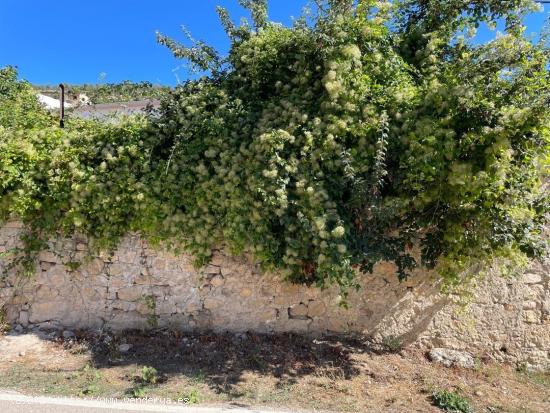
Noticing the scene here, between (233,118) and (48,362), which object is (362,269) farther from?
(48,362)

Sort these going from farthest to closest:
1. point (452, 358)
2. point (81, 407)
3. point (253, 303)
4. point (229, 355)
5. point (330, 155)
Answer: point (253, 303) < point (452, 358) < point (229, 355) < point (330, 155) < point (81, 407)

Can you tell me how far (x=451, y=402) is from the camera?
4.06 m

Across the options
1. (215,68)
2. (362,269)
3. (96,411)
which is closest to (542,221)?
(362,269)

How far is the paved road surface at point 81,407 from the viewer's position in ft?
12.0

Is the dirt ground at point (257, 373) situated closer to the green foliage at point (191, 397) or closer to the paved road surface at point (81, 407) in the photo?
the green foliage at point (191, 397)

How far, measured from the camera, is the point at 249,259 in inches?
206

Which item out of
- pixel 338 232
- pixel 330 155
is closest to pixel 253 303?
pixel 338 232

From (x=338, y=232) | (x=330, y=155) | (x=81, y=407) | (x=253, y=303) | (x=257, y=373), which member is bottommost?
(x=81, y=407)

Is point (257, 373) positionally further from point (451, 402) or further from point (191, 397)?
point (451, 402)

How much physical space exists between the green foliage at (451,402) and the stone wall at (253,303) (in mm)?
1063

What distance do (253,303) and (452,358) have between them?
7.97 ft

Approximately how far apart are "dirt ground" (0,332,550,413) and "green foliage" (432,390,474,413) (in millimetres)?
94

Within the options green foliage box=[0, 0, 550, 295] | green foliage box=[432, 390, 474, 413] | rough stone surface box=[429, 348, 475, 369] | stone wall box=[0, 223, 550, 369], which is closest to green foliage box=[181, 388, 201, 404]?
stone wall box=[0, 223, 550, 369]

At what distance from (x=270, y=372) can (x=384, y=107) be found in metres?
3.05
